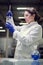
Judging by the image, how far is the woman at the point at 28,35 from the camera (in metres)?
1.68

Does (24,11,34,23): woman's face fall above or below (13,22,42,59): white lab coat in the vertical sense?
above

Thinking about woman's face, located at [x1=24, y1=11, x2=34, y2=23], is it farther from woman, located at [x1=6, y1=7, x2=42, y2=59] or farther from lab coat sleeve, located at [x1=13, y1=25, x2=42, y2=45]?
lab coat sleeve, located at [x1=13, y1=25, x2=42, y2=45]

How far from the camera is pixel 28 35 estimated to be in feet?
5.60

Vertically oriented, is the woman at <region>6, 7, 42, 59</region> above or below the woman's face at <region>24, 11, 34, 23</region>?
below

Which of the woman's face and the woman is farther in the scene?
the woman's face

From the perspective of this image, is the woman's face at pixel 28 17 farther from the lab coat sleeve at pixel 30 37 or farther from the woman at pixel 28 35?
the lab coat sleeve at pixel 30 37

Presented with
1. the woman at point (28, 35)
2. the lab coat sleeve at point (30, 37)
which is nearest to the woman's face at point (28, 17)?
the woman at point (28, 35)

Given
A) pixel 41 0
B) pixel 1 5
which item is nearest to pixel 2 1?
pixel 1 5

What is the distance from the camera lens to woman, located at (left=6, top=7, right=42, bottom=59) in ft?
5.52

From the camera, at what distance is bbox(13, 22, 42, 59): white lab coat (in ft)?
5.51

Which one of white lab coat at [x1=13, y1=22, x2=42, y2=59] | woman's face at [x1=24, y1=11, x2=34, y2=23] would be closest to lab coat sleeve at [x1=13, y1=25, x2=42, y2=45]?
white lab coat at [x1=13, y1=22, x2=42, y2=59]

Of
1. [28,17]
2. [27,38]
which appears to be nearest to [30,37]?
[27,38]

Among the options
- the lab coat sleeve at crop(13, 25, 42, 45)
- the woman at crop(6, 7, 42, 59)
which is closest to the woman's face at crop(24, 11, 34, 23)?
the woman at crop(6, 7, 42, 59)

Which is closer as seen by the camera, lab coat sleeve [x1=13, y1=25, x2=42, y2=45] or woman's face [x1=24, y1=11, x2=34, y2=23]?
lab coat sleeve [x1=13, y1=25, x2=42, y2=45]
